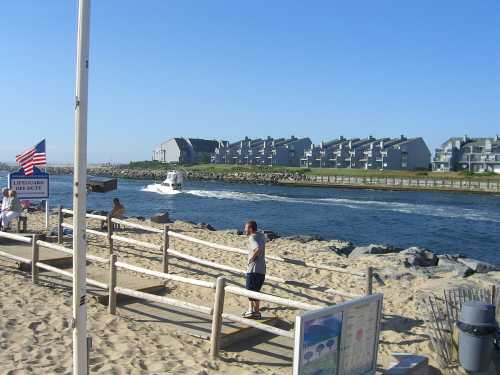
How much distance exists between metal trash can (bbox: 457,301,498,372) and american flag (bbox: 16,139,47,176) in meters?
16.5

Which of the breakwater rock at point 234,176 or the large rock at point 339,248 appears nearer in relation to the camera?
the large rock at point 339,248

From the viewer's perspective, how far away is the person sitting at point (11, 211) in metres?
14.7

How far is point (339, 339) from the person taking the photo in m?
4.87

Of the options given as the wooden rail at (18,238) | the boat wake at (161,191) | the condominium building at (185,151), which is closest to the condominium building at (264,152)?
the condominium building at (185,151)

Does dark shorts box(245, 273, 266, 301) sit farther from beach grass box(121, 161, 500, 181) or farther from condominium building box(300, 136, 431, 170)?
condominium building box(300, 136, 431, 170)

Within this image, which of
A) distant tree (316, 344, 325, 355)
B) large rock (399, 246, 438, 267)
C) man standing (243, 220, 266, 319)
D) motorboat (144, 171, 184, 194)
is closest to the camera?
distant tree (316, 344, 325, 355)

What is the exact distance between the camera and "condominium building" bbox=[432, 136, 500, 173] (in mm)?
103125

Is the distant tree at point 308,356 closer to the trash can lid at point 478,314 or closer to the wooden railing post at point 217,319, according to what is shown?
the wooden railing post at point 217,319

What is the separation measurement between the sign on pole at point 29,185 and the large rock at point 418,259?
426 inches

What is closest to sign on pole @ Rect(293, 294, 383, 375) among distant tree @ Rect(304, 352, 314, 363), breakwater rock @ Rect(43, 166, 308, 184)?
distant tree @ Rect(304, 352, 314, 363)

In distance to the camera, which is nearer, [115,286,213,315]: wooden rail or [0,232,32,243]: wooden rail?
[115,286,213,315]: wooden rail

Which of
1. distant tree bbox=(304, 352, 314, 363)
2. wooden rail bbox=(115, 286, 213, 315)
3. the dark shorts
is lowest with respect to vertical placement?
wooden rail bbox=(115, 286, 213, 315)

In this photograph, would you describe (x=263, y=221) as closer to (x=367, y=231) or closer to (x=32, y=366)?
(x=367, y=231)

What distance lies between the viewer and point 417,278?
13453mm
